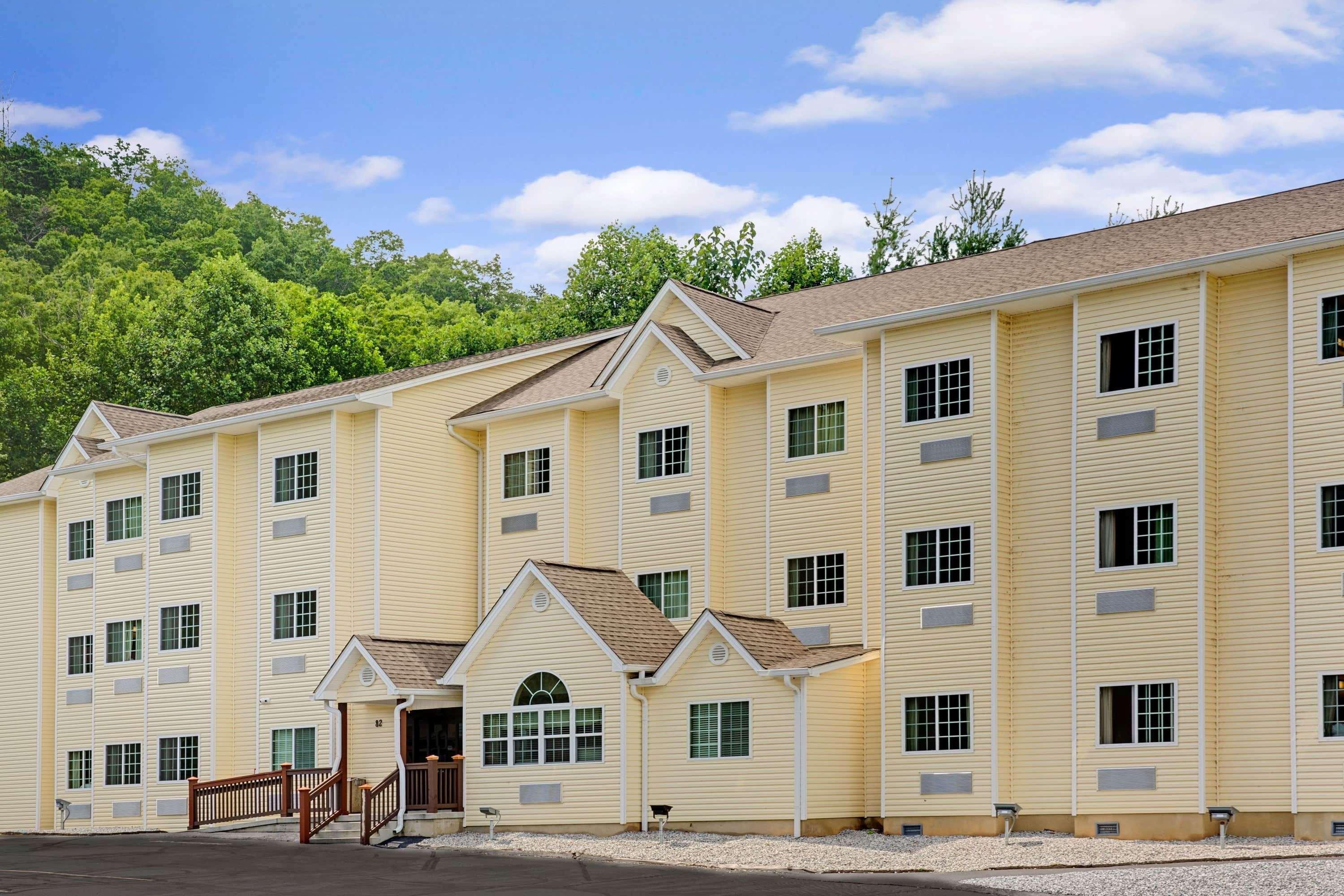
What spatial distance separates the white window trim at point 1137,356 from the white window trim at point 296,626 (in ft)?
62.2

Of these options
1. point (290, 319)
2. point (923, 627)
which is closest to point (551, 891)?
point (923, 627)

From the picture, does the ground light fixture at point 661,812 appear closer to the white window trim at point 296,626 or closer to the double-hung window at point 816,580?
the double-hung window at point 816,580

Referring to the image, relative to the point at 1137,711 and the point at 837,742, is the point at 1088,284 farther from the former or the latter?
the point at 837,742

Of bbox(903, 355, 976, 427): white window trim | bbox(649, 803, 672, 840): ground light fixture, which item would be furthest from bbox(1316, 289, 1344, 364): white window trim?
bbox(649, 803, 672, 840): ground light fixture

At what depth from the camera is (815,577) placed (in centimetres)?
3181

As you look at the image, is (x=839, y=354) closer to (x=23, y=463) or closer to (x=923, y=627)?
(x=923, y=627)

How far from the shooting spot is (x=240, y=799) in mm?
35844

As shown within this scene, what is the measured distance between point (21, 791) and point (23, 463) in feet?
103

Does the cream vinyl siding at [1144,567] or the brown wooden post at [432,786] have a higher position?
the cream vinyl siding at [1144,567]

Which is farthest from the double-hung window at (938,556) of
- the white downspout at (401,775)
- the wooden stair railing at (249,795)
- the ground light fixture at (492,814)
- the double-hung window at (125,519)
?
the double-hung window at (125,519)

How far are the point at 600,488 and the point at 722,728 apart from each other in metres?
8.10

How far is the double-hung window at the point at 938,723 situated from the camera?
92.2ft

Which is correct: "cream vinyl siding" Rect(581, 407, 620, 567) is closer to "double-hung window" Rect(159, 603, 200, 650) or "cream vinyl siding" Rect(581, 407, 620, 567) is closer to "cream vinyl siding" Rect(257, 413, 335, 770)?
"cream vinyl siding" Rect(257, 413, 335, 770)

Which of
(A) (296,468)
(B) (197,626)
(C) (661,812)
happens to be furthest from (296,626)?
(C) (661,812)
